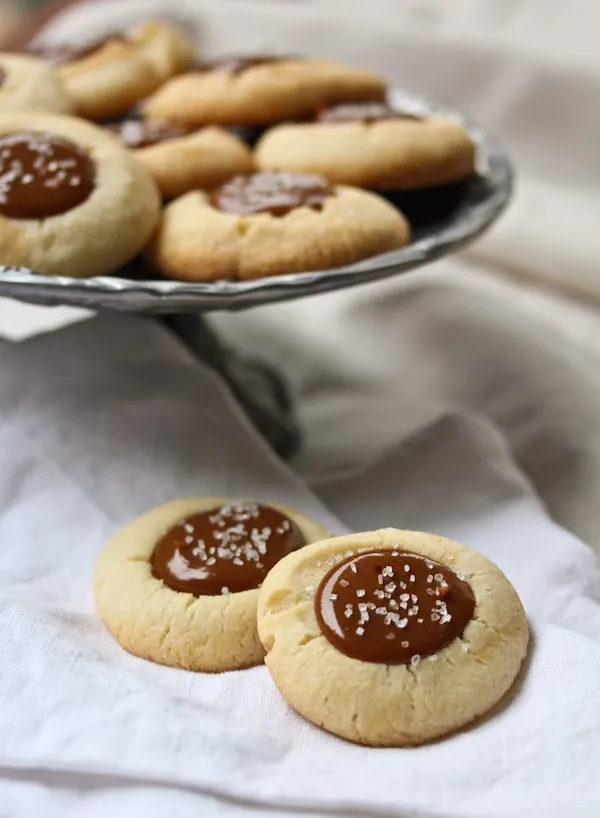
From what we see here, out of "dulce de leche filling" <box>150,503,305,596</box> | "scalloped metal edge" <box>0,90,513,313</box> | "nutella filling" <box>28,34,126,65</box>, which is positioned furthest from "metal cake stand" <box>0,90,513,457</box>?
"nutella filling" <box>28,34,126,65</box>

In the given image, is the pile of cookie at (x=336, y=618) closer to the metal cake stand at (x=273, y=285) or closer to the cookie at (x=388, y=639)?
the cookie at (x=388, y=639)

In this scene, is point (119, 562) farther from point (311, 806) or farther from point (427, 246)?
point (427, 246)

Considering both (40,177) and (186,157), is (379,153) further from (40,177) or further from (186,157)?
(40,177)

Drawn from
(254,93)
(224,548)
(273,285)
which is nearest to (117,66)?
(254,93)

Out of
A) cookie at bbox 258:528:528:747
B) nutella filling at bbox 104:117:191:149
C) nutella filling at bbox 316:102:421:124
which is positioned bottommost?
cookie at bbox 258:528:528:747

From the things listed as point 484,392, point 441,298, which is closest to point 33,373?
point 484,392

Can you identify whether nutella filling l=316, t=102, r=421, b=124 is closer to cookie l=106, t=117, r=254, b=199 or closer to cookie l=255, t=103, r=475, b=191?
cookie l=255, t=103, r=475, b=191
